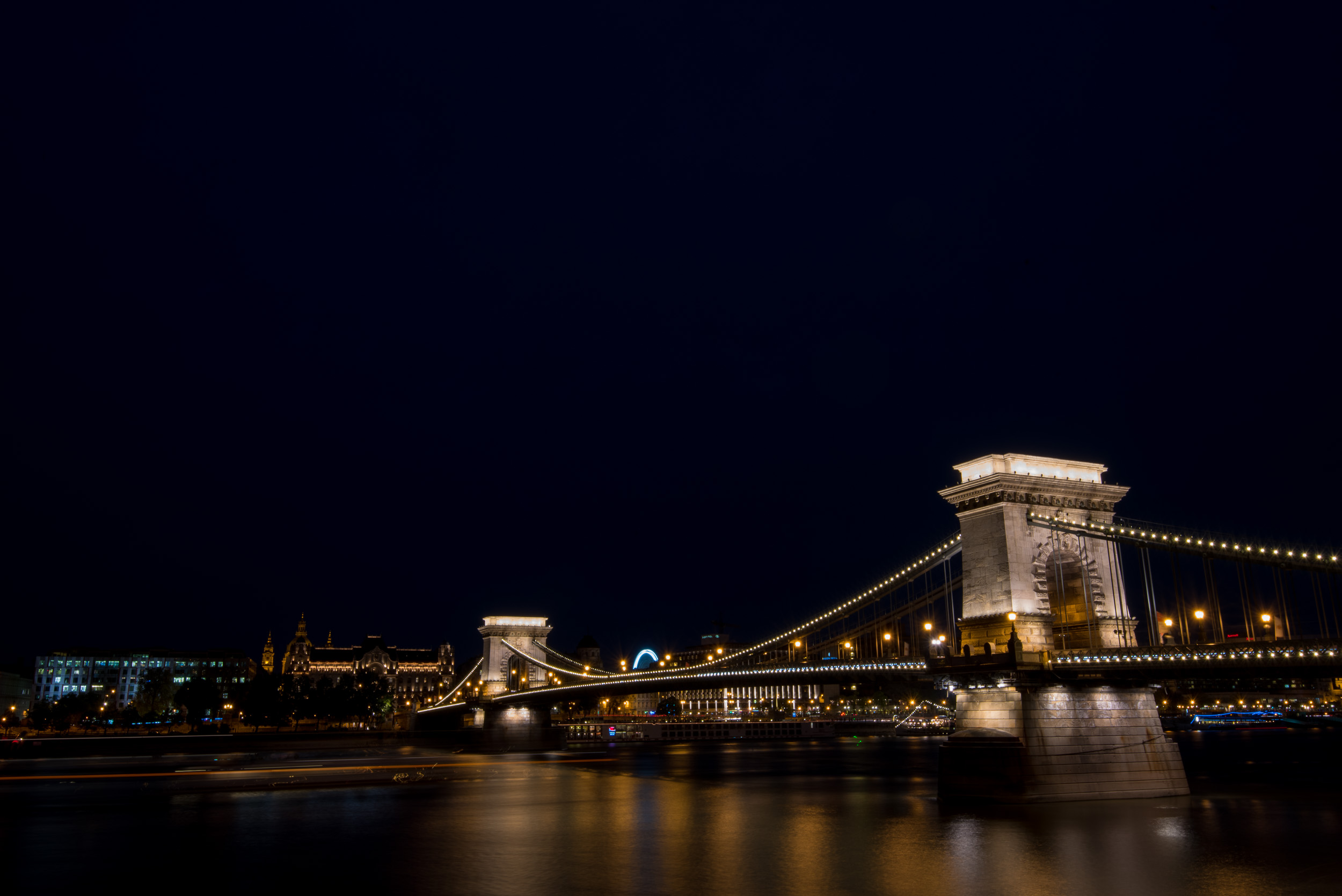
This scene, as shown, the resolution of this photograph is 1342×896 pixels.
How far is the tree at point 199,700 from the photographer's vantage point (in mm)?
111312

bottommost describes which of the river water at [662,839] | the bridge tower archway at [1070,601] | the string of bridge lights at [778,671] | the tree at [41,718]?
the river water at [662,839]

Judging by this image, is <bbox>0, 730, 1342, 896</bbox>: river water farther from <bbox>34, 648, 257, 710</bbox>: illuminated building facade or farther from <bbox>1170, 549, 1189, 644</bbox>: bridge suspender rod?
<bbox>34, 648, 257, 710</bbox>: illuminated building facade

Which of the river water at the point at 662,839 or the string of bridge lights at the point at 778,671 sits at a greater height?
the string of bridge lights at the point at 778,671

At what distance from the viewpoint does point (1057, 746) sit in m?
29.5

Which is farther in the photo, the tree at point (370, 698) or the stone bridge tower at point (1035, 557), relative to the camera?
the tree at point (370, 698)

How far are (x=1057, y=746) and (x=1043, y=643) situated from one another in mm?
3344

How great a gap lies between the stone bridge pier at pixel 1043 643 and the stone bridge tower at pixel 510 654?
65.2 m

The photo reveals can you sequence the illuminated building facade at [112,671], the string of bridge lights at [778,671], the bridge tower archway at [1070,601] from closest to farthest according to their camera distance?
the bridge tower archway at [1070,601] → the string of bridge lights at [778,671] → the illuminated building facade at [112,671]

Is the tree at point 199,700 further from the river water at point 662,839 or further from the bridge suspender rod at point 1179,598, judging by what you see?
the bridge suspender rod at point 1179,598

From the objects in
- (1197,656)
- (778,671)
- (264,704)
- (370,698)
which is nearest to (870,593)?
(778,671)

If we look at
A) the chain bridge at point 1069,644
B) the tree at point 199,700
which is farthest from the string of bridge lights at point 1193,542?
the tree at point 199,700

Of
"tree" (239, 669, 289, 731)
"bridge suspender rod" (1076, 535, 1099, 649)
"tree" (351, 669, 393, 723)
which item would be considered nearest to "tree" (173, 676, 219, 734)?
"tree" (239, 669, 289, 731)

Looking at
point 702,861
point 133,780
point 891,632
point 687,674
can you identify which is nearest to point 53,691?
point 133,780

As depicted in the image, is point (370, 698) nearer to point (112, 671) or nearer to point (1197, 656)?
point (112, 671)
